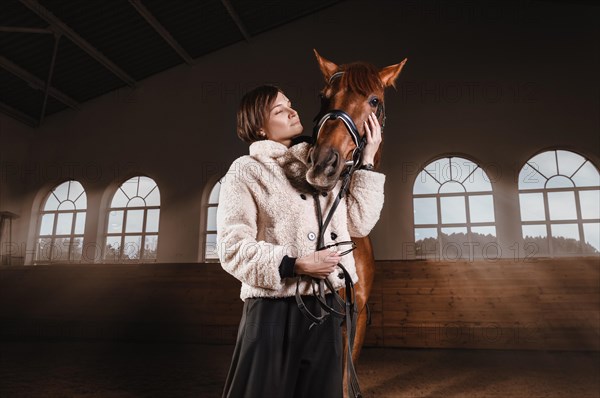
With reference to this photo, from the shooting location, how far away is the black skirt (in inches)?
27.4

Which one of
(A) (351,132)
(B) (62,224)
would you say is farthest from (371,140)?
(B) (62,224)

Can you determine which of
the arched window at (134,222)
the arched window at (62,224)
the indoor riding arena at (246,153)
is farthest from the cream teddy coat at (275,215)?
the arched window at (62,224)

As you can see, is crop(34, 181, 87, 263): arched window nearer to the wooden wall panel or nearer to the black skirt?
the wooden wall panel

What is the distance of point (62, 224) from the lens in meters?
7.07

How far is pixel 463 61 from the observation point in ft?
19.6

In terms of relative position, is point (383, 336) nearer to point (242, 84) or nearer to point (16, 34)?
point (242, 84)

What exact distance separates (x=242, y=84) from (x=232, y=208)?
6453 mm

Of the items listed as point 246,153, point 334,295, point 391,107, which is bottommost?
point 334,295

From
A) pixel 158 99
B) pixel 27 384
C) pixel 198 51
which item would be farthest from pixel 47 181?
pixel 27 384

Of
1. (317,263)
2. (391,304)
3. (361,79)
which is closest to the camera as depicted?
(317,263)

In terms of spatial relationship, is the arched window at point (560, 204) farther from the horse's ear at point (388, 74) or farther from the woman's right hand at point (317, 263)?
the woman's right hand at point (317, 263)

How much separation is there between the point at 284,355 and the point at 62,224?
24.7 ft

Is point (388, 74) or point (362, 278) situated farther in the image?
point (362, 278)

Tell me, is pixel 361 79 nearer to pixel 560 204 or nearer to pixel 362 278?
pixel 362 278
